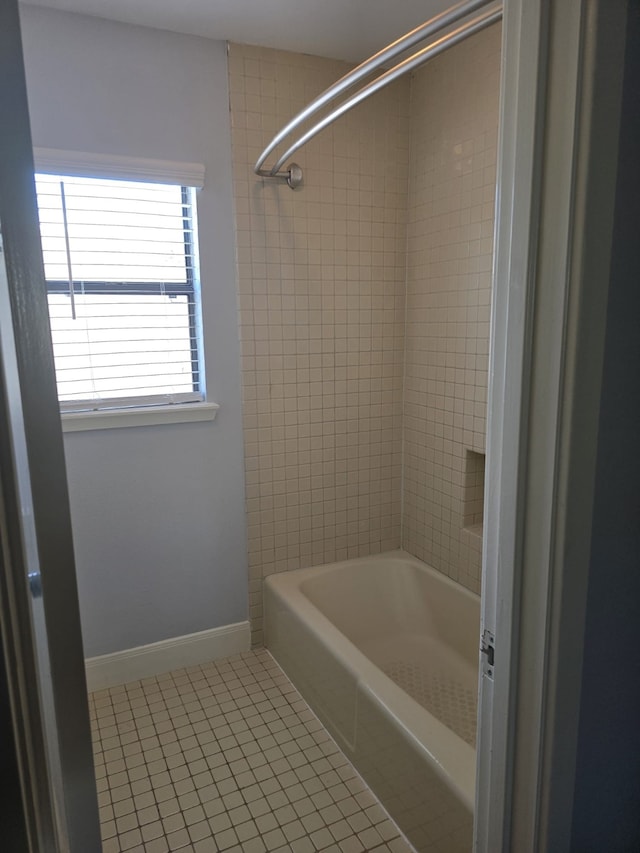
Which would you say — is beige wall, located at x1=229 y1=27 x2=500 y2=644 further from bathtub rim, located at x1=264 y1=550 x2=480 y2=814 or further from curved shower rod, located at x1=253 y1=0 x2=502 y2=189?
curved shower rod, located at x1=253 y1=0 x2=502 y2=189

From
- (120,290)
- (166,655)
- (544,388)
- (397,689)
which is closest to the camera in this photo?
(544,388)

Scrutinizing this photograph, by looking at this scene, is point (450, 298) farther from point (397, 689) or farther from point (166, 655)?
point (166, 655)

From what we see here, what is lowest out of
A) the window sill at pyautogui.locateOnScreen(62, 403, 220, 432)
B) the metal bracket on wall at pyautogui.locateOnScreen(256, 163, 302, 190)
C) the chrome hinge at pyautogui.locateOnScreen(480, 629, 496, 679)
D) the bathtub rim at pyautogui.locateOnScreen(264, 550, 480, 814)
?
the bathtub rim at pyautogui.locateOnScreen(264, 550, 480, 814)

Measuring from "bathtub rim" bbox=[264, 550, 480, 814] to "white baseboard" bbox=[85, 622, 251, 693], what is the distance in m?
0.16

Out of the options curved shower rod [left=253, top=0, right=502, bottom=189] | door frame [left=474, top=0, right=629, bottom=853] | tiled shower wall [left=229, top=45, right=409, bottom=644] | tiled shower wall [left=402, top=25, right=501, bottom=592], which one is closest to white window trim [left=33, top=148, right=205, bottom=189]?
tiled shower wall [left=229, top=45, right=409, bottom=644]

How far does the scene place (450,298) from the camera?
7.51 feet

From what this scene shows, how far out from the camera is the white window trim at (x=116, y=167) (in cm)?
186

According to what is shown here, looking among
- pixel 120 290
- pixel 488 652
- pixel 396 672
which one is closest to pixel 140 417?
pixel 120 290

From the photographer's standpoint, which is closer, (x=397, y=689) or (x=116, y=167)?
(x=397, y=689)

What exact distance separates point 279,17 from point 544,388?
5.98 ft

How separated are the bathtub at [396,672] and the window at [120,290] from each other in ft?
3.52

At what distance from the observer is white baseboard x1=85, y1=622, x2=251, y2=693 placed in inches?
88.6

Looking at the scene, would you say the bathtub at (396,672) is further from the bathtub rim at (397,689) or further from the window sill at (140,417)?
the window sill at (140,417)

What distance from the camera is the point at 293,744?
1.96 meters
